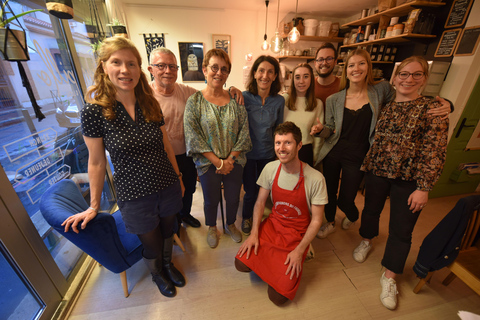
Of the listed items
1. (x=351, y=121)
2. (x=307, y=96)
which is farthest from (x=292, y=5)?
(x=351, y=121)

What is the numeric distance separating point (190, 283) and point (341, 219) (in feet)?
5.48

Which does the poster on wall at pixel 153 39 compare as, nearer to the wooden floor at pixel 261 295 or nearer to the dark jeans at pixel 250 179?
the dark jeans at pixel 250 179

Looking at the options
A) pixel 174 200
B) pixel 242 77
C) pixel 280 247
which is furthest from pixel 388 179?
pixel 242 77

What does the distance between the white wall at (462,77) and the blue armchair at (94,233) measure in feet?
10.9

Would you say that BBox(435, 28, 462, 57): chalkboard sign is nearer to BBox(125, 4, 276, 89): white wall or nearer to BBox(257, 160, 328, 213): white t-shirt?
BBox(257, 160, 328, 213): white t-shirt

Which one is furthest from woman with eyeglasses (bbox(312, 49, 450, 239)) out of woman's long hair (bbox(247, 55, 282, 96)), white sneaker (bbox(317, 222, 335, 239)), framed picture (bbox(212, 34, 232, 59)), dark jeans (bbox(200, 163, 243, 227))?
framed picture (bbox(212, 34, 232, 59))

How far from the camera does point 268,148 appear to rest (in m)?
1.67

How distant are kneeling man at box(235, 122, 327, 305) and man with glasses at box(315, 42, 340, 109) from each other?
806 millimetres

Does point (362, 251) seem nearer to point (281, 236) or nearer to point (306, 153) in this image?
point (281, 236)

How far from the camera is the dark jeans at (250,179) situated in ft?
5.89

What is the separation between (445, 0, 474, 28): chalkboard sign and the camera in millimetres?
1894

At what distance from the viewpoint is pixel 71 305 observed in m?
1.33

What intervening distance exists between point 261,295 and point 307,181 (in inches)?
34.6

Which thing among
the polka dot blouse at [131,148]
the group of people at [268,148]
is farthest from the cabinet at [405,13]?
the polka dot blouse at [131,148]
